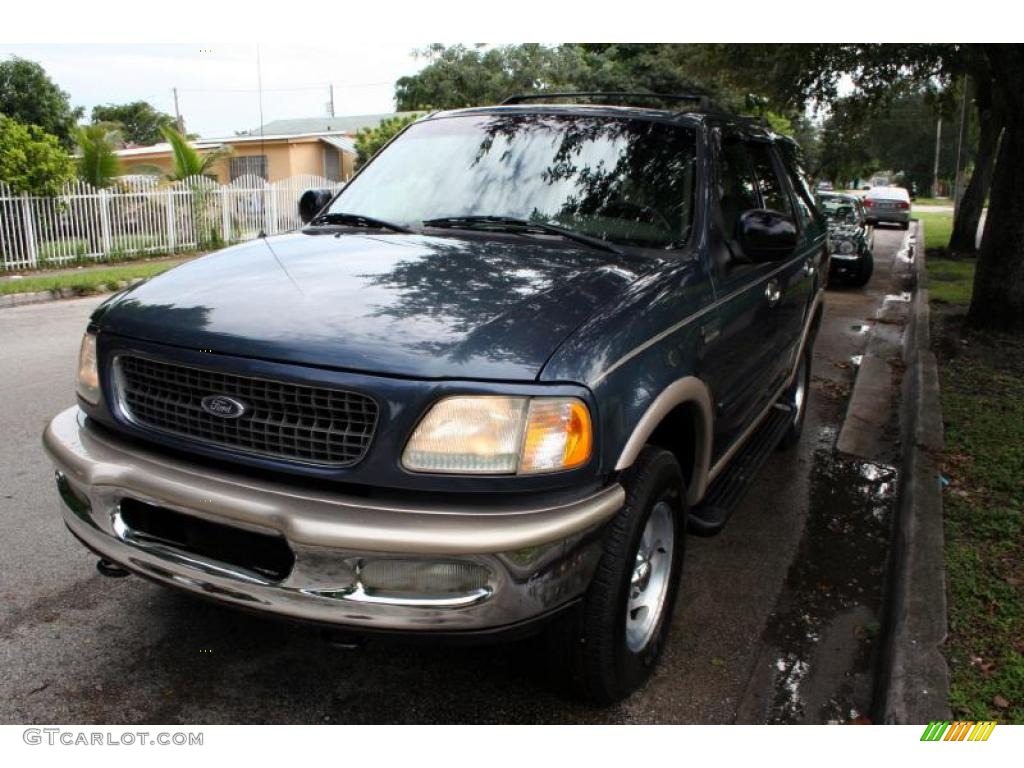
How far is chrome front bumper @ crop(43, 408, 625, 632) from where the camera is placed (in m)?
2.27

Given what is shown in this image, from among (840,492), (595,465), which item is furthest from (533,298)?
(840,492)

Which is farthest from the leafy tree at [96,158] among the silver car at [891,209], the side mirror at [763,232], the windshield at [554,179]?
the silver car at [891,209]

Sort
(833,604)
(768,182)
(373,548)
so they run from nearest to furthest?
(373,548) → (833,604) → (768,182)

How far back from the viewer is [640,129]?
12.6 feet

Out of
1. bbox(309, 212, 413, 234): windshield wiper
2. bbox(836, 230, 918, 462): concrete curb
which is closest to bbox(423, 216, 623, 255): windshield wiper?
bbox(309, 212, 413, 234): windshield wiper

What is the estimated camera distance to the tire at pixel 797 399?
5.62 metres

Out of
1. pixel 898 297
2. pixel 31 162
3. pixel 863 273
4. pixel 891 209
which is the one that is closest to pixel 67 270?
pixel 31 162

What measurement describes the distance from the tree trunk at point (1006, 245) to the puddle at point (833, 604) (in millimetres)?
4115

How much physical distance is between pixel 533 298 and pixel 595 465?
562mm

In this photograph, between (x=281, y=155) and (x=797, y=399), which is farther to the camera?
(x=281, y=155)

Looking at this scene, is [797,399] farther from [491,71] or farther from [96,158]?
[491,71]

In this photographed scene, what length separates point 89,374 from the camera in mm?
2918

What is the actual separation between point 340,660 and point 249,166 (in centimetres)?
3439

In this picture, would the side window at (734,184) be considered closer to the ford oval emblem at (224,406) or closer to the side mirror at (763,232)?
the side mirror at (763,232)
